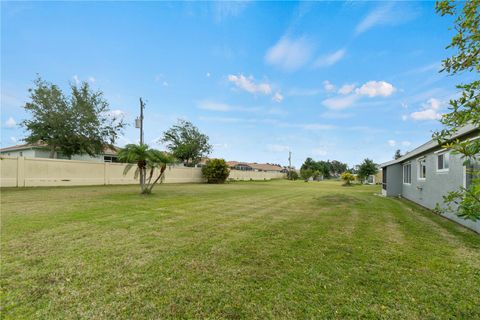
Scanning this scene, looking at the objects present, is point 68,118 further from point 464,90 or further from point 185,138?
point 464,90

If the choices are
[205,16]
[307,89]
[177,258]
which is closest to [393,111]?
[307,89]

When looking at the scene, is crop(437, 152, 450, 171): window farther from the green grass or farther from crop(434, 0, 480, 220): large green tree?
crop(434, 0, 480, 220): large green tree

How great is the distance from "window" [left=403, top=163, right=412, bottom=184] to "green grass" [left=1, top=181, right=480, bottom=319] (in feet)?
27.8

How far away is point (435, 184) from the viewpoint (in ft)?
28.0

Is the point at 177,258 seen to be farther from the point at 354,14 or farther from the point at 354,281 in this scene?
the point at 354,14

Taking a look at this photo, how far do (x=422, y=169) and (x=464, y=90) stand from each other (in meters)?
11.3

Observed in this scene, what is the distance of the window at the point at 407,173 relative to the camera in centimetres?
1282

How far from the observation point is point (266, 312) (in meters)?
2.26

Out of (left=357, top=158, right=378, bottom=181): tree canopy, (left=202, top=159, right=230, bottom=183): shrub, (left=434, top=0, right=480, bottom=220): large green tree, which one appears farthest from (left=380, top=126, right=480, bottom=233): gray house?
(left=202, top=159, right=230, bottom=183): shrub

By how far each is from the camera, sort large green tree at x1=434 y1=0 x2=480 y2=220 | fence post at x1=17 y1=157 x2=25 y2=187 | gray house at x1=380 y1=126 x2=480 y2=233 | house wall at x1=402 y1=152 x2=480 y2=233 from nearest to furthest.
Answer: large green tree at x1=434 y1=0 x2=480 y2=220
gray house at x1=380 y1=126 x2=480 y2=233
house wall at x1=402 y1=152 x2=480 y2=233
fence post at x1=17 y1=157 x2=25 y2=187

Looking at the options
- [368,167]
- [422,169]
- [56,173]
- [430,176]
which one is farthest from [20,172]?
[368,167]

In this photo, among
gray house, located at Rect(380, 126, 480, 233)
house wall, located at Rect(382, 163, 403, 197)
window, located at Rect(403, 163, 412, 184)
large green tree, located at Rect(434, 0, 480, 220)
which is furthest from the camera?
house wall, located at Rect(382, 163, 403, 197)

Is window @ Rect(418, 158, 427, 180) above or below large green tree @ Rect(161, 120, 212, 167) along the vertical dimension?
below

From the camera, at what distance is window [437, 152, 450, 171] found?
303 inches
